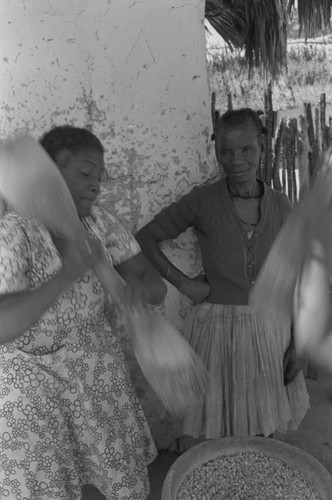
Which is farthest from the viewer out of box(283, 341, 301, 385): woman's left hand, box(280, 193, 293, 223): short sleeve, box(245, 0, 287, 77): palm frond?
box(245, 0, 287, 77): palm frond

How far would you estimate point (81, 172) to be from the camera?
1.42 metres

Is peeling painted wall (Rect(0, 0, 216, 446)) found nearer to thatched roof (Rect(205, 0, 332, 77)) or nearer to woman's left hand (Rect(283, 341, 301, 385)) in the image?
woman's left hand (Rect(283, 341, 301, 385))

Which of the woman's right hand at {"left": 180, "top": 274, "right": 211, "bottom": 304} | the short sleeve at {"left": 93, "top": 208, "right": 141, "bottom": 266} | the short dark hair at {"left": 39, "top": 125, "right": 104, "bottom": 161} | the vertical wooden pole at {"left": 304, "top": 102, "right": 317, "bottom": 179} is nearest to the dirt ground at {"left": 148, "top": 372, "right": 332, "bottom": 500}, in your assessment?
the woman's right hand at {"left": 180, "top": 274, "right": 211, "bottom": 304}

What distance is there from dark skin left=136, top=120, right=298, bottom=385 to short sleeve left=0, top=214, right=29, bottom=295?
33.5 inches

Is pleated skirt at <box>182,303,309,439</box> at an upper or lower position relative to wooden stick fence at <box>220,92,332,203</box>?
lower

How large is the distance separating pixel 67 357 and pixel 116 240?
401mm

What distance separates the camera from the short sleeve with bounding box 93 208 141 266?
1.69m

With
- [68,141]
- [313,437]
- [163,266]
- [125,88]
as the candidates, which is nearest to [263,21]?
[125,88]

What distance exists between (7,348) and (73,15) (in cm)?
130

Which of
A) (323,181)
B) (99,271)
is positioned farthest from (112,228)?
(323,181)

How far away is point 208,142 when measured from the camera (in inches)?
93.4

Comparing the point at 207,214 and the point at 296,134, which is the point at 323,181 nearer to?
the point at 207,214

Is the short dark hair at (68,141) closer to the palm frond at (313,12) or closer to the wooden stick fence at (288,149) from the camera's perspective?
the wooden stick fence at (288,149)

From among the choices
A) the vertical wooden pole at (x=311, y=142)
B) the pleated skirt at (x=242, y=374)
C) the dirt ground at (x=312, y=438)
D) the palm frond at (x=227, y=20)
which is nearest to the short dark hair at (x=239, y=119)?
the pleated skirt at (x=242, y=374)
